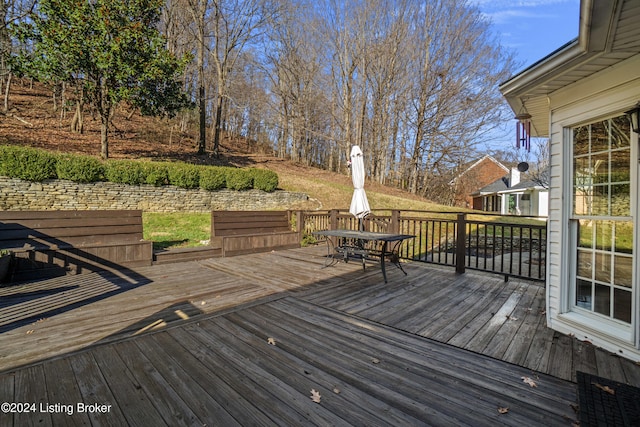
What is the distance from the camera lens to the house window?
253cm

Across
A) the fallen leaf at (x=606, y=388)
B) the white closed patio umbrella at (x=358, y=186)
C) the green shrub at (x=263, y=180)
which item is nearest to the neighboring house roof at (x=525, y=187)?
the green shrub at (x=263, y=180)

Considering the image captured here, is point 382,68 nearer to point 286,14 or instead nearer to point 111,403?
point 286,14

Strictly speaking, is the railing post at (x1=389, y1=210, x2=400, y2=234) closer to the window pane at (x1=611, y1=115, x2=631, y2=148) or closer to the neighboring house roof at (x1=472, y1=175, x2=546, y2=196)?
the window pane at (x1=611, y1=115, x2=631, y2=148)

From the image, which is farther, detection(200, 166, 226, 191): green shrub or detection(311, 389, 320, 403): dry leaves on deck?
detection(200, 166, 226, 191): green shrub

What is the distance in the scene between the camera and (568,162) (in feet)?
9.62

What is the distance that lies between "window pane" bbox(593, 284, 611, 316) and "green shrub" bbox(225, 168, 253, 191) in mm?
10209

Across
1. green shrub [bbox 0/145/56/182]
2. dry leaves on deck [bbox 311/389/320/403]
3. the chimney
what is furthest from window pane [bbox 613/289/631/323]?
the chimney

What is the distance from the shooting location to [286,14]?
58.4 ft

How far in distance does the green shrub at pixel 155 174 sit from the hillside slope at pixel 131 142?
3708 millimetres

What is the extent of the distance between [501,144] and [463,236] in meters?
16.0

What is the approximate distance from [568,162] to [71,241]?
22.8ft

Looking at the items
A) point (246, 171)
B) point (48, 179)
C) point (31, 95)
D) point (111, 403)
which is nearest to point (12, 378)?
point (111, 403)

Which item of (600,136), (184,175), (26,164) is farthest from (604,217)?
(26,164)

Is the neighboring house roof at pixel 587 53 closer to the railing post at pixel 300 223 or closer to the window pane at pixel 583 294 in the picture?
the window pane at pixel 583 294
